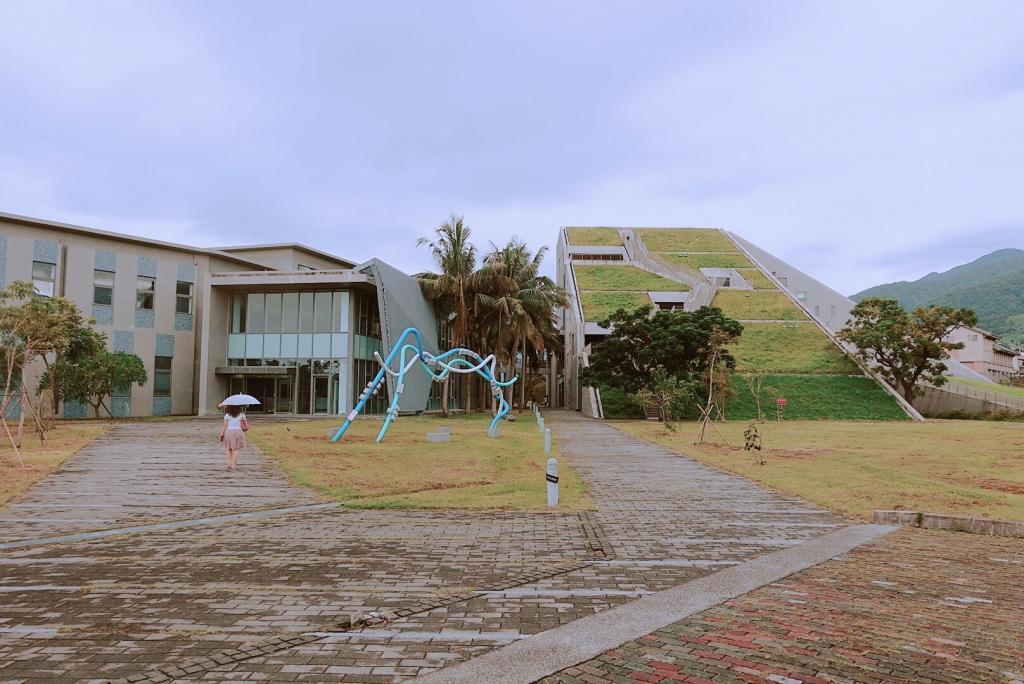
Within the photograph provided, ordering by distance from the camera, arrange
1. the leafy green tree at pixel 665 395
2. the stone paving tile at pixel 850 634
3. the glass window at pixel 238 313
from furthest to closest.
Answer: the glass window at pixel 238 313
the leafy green tree at pixel 665 395
the stone paving tile at pixel 850 634

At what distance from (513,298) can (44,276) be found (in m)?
22.0

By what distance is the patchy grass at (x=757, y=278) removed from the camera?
61.1m

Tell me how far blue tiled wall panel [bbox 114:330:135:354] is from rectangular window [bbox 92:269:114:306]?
1494 millimetres

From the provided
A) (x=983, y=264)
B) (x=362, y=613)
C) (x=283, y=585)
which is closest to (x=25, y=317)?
(x=283, y=585)

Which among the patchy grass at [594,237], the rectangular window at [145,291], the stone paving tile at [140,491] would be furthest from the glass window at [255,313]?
the patchy grass at [594,237]

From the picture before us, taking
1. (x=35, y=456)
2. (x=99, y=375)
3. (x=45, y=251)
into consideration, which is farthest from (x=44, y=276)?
(x=35, y=456)

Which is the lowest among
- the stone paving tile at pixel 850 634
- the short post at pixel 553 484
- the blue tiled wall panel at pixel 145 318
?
the stone paving tile at pixel 850 634

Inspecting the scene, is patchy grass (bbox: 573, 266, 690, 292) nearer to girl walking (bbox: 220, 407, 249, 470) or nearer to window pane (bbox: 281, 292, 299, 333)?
window pane (bbox: 281, 292, 299, 333)

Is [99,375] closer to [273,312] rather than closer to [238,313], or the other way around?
[238,313]

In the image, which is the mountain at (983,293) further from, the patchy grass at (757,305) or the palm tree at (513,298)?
the palm tree at (513,298)

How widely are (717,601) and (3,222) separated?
35.4 metres

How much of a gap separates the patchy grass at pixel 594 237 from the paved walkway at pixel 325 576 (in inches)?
2696

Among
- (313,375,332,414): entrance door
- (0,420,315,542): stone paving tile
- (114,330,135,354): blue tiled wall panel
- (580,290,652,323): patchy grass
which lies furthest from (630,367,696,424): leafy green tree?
(114,330,135,354): blue tiled wall panel

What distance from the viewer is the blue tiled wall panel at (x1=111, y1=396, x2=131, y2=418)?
3278 centimetres
